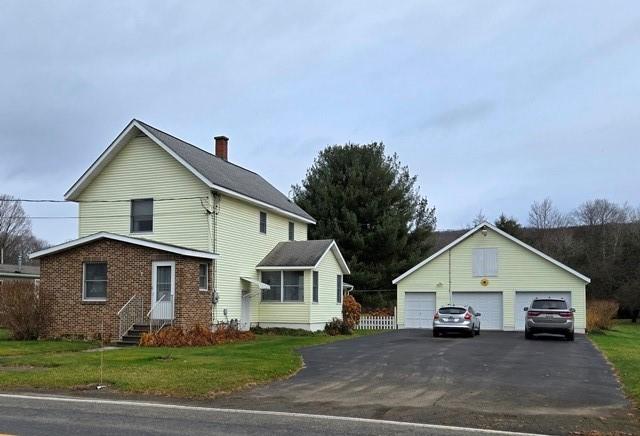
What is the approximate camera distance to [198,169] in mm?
26812

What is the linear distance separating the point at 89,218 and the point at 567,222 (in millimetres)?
70488

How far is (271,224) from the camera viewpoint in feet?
108

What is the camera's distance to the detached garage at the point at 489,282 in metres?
36.0

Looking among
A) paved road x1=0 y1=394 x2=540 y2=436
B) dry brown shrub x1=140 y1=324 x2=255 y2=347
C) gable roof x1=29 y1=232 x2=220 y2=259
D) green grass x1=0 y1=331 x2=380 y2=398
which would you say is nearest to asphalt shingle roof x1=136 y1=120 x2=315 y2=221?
gable roof x1=29 y1=232 x2=220 y2=259

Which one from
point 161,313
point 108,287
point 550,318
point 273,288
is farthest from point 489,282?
point 108,287

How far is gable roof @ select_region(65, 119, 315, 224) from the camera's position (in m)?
27.1

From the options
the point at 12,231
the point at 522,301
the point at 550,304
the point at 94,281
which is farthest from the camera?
the point at 12,231

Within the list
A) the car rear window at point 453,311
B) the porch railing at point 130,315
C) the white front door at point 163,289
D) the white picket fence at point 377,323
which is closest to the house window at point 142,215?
the white front door at point 163,289

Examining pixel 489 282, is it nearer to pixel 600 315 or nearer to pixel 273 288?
pixel 600 315

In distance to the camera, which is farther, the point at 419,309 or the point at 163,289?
the point at 419,309

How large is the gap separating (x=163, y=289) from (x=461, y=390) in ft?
48.6

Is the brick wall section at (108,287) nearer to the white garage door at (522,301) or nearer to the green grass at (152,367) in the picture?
the green grass at (152,367)

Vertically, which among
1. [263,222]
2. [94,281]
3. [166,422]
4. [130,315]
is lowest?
[166,422]

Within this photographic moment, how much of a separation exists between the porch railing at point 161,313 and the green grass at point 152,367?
2808 millimetres
